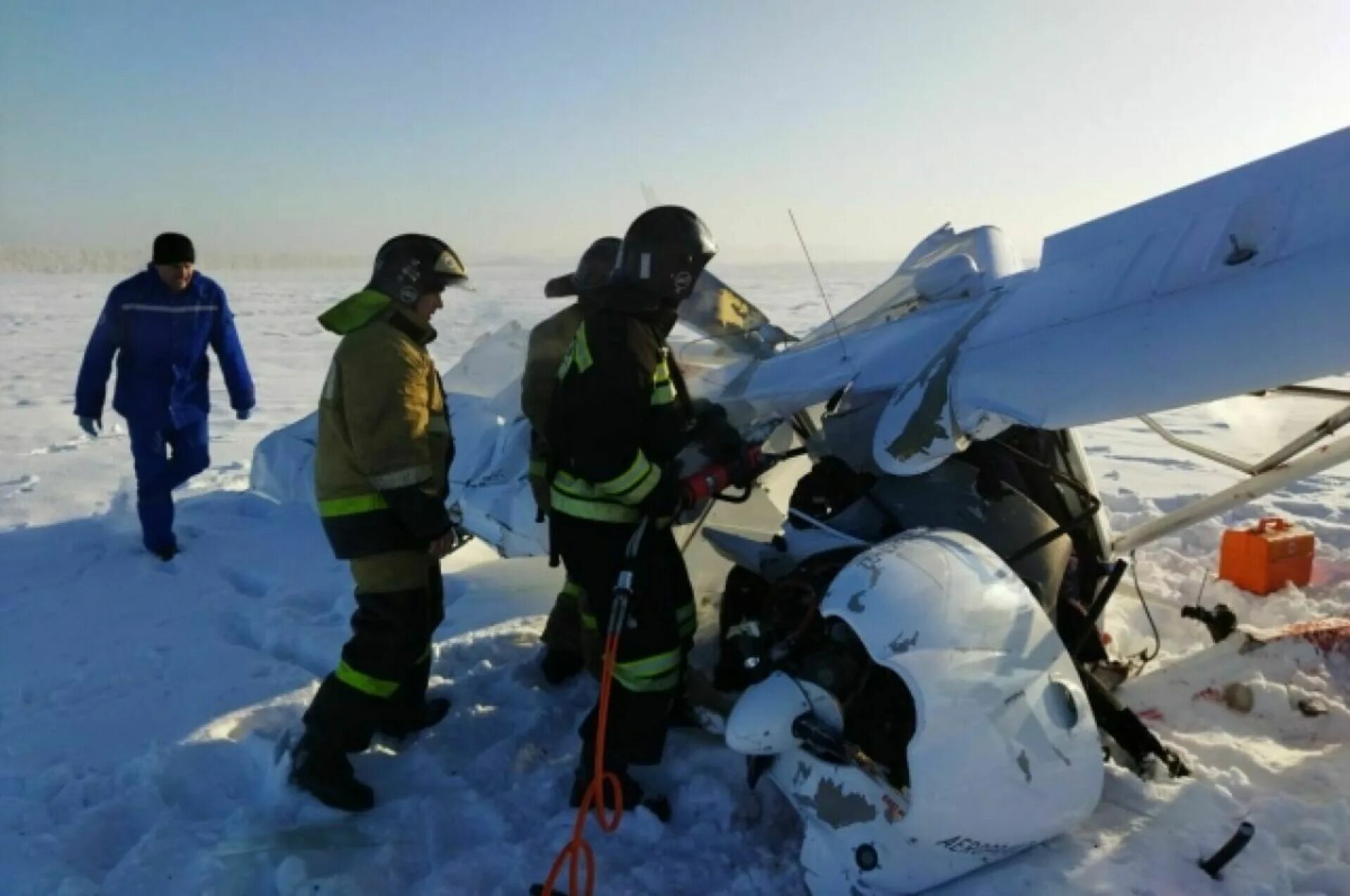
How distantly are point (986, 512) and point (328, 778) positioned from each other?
8.14 ft

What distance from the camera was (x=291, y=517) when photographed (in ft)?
22.5

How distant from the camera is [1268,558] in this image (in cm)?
510

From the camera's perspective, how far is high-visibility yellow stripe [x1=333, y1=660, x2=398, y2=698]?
337 cm

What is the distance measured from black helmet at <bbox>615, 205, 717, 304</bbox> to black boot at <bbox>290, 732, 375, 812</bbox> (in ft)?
6.20

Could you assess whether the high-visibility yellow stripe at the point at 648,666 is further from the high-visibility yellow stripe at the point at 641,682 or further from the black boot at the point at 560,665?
the black boot at the point at 560,665

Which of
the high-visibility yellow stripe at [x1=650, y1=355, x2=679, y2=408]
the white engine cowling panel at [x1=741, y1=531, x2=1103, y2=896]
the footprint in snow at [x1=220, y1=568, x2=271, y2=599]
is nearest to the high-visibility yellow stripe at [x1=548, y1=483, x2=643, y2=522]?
the high-visibility yellow stripe at [x1=650, y1=355, x2=679, y2=408]

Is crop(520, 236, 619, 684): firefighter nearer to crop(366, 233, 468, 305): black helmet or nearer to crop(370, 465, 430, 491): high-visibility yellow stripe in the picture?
crop(366, 233, 468, 305): black helmet

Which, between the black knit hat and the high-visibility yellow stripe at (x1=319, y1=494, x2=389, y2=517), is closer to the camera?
the high-visibility yellow stripe at (x1=319, y1=494, x2=389, y2=517)

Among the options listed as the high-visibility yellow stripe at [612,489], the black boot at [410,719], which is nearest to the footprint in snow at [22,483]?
the black boot at [410,719]

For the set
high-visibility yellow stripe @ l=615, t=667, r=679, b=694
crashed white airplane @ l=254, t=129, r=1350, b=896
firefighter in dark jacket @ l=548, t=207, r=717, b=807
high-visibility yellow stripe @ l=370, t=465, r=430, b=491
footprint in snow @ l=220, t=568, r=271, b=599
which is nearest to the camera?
crashed white airplane @ l=254, t=129, r=1350, b=896

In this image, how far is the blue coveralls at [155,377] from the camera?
19.4 ft

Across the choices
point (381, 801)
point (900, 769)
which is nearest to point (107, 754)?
point (381, 801)

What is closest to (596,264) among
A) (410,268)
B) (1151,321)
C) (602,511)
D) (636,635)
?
(410,268)

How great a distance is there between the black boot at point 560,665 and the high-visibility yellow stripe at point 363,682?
3.18 ft
